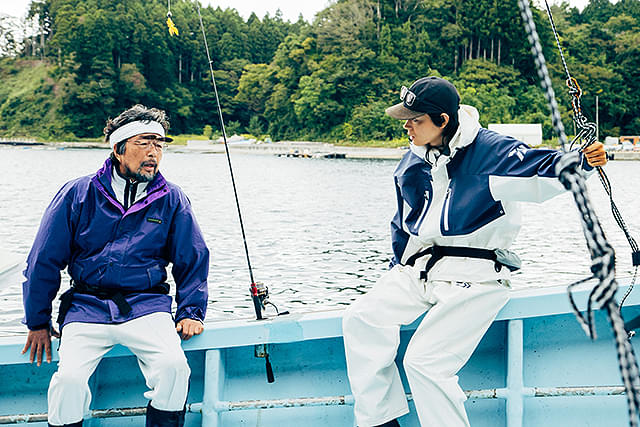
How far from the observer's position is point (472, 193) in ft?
6.89

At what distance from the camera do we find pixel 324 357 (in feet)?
7.90

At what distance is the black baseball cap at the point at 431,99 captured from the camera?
220cm

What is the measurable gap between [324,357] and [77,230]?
1.04 metres

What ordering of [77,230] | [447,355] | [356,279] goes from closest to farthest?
[447,355], [77,230], [356,279]

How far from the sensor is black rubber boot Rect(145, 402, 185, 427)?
206 cm

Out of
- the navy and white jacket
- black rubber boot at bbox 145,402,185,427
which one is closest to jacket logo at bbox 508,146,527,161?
the navy and white jacket

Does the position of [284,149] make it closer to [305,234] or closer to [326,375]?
[305,234]

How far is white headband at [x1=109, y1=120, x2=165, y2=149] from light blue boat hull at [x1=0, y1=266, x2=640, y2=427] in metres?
0.82

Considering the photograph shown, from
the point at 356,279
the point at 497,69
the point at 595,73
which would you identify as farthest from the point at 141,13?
the point at 356,279

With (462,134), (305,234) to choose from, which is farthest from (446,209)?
(305,234)

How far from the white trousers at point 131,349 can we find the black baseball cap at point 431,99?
112 centimetres

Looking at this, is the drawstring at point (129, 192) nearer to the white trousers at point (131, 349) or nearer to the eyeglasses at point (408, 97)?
the white trousers at point (131, 349)

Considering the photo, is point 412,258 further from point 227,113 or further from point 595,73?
point 227,113

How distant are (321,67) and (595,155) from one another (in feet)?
238
